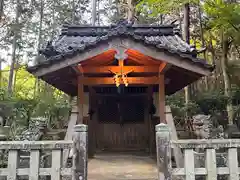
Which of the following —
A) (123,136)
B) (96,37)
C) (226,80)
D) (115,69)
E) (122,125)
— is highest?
(96,37)

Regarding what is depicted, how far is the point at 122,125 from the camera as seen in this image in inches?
352

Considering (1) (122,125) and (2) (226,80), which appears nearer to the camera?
(1) (122,125)

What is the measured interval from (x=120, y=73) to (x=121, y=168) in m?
2.43

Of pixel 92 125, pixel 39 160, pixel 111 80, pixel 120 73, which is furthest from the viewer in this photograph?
pixel 92 125

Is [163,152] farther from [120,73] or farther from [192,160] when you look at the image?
[120,73]

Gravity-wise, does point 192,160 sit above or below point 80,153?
below

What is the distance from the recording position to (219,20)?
8.58 metres

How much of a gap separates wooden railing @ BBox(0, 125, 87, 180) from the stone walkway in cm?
162

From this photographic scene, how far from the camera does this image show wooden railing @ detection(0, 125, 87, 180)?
3.56 metres

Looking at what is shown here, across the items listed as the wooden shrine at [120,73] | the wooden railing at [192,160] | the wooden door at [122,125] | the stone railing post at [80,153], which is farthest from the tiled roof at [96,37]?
the stone railing post at [80,153]

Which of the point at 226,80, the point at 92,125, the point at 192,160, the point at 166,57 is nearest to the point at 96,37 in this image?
the point at 92,125

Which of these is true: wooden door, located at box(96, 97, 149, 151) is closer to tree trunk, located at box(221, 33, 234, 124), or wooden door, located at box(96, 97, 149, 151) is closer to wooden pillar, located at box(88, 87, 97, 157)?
wooden pillar, located at box(88, 87, 97, 157)

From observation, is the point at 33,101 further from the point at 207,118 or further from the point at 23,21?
the point at 23,21

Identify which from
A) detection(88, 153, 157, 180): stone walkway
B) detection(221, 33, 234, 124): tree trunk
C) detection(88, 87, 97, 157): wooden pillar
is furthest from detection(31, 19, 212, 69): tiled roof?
detection(221, 33, 234, 124): tree trunk
